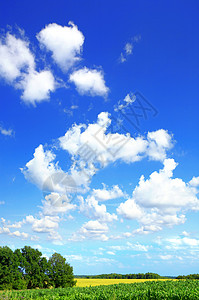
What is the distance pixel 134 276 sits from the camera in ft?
301

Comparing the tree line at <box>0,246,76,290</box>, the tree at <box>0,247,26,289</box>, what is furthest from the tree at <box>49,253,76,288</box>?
the tree at <box>0,247,26,289</box>

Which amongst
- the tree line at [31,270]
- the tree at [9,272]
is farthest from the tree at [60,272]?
the tree at [9,272]

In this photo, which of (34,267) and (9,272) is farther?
(34,267)

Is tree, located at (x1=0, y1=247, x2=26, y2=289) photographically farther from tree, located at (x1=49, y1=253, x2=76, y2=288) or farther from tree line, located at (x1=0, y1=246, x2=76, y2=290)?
tree, located at (x1=49, y1=253, x2=76, y2=288)

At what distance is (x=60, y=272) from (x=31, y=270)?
21.9ft

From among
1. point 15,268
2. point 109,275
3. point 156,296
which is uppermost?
point 156,296

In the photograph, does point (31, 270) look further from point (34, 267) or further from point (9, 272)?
point (9, 272)

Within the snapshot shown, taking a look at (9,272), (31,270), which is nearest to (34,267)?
(31,270)

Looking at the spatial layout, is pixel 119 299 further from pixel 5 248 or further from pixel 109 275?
pixel 109 275

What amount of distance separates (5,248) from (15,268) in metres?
5.46

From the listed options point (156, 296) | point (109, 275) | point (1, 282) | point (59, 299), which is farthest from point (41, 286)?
point (109, 275)

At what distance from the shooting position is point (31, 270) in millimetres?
55531

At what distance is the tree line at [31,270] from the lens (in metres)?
52.7

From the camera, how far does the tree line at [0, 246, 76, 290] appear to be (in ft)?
173
